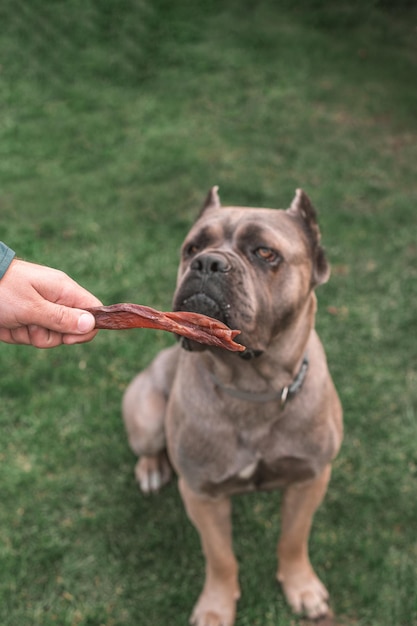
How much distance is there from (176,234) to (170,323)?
11.2ft

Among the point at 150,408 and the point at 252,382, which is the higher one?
the point at 252,382

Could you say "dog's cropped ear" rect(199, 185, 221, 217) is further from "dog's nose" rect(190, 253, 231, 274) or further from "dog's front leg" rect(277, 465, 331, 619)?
"dog's front leg" rect(277, 465, 331, 619)

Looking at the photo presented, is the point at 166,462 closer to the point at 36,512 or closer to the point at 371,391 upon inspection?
the point at 36,512

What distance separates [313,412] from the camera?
2.60 metres

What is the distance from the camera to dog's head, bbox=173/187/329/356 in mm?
2234

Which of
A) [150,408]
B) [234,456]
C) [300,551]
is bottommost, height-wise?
[300,551]

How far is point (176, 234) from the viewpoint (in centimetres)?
536

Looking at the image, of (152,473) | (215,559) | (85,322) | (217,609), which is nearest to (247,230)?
(85,322)

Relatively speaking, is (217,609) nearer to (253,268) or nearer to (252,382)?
(252,382)

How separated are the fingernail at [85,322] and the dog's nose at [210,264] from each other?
0.42m

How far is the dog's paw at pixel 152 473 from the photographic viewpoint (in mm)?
3539

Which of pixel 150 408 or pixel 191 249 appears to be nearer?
pixel 191 249

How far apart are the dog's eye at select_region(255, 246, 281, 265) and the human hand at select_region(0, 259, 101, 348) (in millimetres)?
650

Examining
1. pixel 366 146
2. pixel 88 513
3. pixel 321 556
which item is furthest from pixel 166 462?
pixel 366 146
